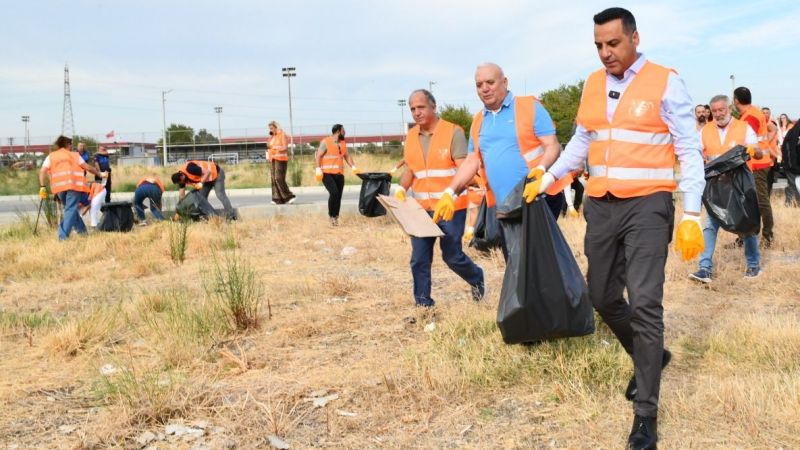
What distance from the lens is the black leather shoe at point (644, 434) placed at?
3.12 metres

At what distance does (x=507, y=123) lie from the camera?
487 centimetres

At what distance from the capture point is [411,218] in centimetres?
483

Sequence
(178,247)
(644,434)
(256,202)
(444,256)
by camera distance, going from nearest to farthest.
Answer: (644,434) < (444,256) < (178,247) < (256,202)

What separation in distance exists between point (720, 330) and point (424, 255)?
200 cm

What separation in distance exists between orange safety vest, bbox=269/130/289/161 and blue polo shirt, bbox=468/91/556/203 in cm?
1018

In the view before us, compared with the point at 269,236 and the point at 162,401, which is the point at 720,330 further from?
the point at 269,236

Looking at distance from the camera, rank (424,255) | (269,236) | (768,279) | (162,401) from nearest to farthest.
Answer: (162,401)
(424,255)
(768,279)
(269,236)

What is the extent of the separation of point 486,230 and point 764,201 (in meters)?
3.17

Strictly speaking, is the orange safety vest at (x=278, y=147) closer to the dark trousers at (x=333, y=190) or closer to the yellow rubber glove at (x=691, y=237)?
the dark trousers at (x=333, y=190)

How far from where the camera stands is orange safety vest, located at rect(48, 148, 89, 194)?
1051cm

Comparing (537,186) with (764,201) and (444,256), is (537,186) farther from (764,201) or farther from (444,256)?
(764,201)

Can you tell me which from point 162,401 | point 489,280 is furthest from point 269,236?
point 162,401

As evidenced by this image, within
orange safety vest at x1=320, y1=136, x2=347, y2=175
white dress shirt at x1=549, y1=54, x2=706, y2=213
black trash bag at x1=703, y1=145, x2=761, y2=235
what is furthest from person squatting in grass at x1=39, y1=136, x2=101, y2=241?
white dress shirt at x1=549, y1=54, x2=706, y2=213

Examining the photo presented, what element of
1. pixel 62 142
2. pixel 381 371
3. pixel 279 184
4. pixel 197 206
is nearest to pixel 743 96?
pixel 381 371
